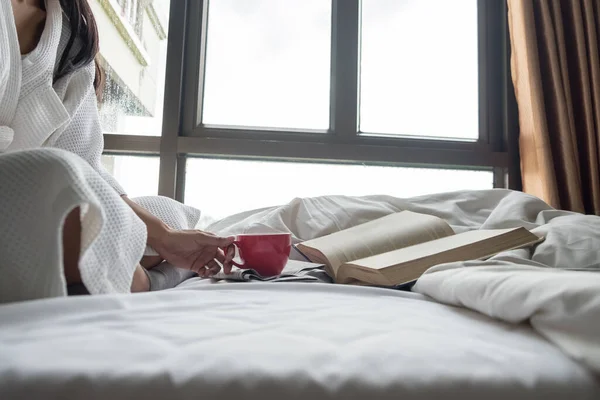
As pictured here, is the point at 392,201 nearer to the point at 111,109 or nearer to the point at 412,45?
the point at 412,45

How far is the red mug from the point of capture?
754 mm

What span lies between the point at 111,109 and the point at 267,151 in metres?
0.60

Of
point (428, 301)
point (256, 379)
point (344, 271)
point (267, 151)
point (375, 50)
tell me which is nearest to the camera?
point (256, 379)

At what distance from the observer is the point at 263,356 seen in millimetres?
300

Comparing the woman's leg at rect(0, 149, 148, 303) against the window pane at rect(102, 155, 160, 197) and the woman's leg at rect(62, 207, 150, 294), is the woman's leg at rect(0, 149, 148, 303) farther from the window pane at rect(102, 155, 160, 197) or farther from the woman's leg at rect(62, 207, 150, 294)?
the window pane at rect(102, 155, 160, 197)

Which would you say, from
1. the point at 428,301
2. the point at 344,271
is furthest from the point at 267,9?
the point at 428,301

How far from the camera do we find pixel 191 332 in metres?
0.35

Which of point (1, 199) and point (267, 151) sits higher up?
point (267, 151)

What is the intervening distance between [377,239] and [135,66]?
126 centimetres

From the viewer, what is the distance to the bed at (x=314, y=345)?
271 millimetres

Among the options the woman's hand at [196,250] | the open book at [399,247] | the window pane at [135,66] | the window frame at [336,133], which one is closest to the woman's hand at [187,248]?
the woman's hand at [196,250]

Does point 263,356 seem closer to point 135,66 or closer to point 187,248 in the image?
point 187,248

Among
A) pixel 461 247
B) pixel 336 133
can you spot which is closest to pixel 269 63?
pixel 336 133

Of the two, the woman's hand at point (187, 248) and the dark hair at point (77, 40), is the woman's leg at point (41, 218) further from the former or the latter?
the dark hair at point (77, 40)
